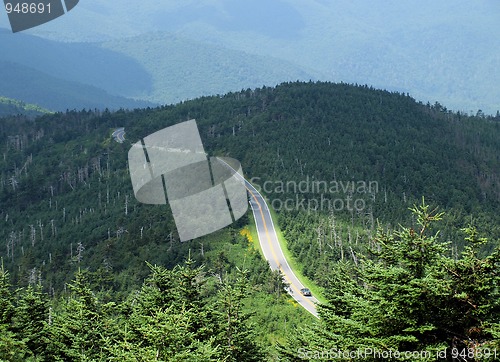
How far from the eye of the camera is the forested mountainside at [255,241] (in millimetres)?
21516

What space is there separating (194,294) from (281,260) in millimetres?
60361

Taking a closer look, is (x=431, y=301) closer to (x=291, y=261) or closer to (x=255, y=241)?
Result: (x=291, y=261)

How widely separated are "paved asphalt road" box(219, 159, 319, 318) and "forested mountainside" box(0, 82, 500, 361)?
7.51ft

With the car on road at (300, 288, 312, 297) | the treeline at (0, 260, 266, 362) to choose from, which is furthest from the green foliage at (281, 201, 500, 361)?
the car on road at (300, 288, 312, 297)

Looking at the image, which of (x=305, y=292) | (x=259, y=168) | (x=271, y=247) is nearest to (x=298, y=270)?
(x=271, y=247)

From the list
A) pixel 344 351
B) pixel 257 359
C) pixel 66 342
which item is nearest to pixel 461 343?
pixel 344 351

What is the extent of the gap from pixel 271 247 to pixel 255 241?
10.1 feet

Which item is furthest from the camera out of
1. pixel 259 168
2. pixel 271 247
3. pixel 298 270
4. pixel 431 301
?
pixel 259 168

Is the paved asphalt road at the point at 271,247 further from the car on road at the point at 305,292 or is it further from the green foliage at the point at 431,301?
the green foliage at the point at 431,301

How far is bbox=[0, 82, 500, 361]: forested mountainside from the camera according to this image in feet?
70.6

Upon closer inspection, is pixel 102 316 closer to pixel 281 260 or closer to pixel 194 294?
pixel 194 294

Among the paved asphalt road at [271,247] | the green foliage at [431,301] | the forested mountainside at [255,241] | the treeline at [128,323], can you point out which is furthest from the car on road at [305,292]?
the green foliage at [431,301]

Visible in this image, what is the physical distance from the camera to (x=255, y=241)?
99.0 m

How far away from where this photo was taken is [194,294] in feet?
111
